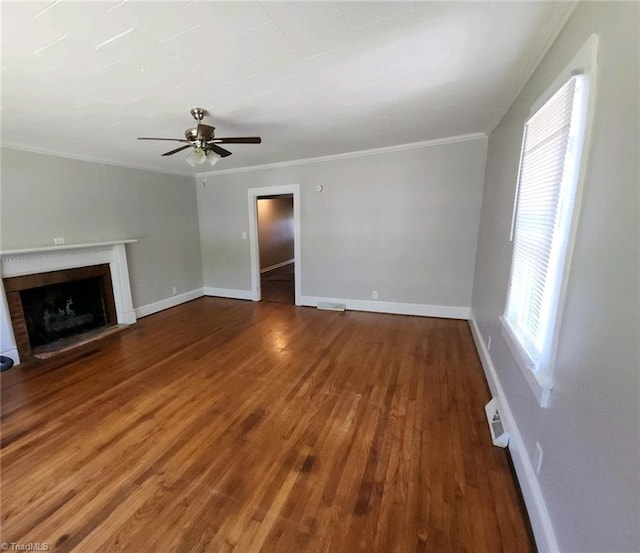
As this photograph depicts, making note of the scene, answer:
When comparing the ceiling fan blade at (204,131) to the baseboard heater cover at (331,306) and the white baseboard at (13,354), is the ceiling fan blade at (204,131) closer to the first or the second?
the baseboard heater cover at (331,306)

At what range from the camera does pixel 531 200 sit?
1732 mm

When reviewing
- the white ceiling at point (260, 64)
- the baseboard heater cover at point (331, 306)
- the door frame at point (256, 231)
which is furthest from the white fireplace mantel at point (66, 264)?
the baseboard heater cover at point (331, 306)

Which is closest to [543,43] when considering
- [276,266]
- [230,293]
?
[230,293]

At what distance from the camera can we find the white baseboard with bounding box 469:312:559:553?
1.20 meters

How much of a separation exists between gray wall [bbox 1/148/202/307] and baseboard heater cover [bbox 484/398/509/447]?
4.81m

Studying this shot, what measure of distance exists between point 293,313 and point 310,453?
2825 mm

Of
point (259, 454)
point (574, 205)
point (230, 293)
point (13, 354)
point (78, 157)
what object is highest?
point (78, 157)

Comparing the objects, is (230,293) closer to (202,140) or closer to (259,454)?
(202,140)

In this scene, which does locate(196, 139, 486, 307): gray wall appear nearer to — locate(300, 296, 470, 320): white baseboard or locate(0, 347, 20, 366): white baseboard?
locate(300, 296, 470, 320): white baseboard

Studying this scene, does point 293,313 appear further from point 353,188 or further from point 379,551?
point 379,551

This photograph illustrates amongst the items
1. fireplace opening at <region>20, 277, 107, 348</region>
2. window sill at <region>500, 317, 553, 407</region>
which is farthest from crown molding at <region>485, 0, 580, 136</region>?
fireplace opening at <region>20, 277, 107, 348</region>

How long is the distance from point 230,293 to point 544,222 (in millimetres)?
5064

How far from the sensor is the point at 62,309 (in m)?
3.69

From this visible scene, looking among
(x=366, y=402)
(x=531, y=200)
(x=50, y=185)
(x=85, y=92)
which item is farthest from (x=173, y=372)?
(x=531, y=200)
